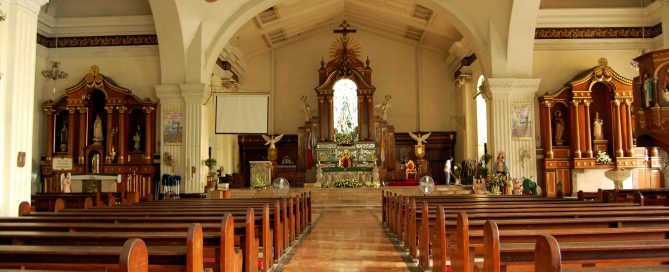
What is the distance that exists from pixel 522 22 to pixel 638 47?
3.78 metres

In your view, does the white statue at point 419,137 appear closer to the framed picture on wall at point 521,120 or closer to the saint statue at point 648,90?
the framed picture on wall at point 521,120

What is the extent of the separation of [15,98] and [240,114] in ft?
22.4

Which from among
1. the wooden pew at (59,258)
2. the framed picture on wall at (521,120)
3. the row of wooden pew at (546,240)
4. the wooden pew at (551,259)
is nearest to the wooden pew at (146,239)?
the wooden pew at (59,258)

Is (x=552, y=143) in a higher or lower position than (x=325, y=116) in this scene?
lower

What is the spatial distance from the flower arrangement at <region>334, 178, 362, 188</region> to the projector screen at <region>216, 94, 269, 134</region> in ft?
14.3

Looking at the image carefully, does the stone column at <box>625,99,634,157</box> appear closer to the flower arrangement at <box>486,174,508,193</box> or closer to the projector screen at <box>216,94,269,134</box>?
the flower arrangement at <box>486,174,508,193</box>

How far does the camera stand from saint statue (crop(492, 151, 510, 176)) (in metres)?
14.4

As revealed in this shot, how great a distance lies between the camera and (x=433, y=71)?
71.7ft

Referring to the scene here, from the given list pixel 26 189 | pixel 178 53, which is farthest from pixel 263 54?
pixel 26 189

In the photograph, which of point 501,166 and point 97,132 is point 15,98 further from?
point 501,166

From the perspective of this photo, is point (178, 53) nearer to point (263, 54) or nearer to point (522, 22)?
point (263, 54)

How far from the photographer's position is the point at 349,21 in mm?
21562

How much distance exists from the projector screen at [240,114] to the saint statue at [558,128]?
777 centimetres

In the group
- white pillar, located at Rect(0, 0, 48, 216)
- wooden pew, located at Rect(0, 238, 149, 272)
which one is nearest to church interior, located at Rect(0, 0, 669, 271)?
white pillar, located at Rect(0, 0, 48, 216)
